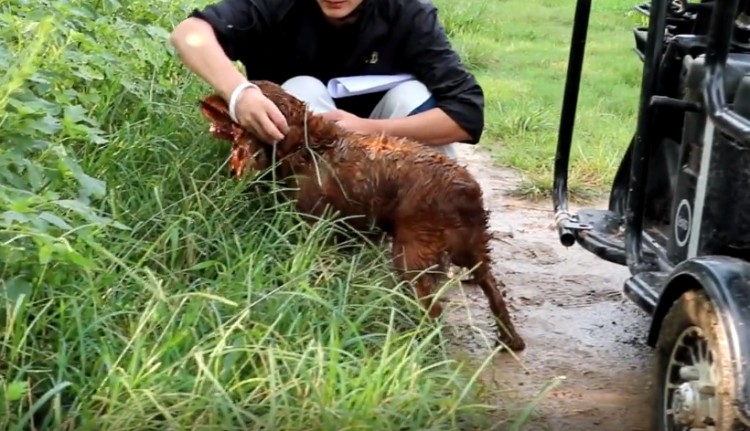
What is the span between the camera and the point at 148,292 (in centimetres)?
300

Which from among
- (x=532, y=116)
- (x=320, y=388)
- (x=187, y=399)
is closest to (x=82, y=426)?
(x=187, y=399)

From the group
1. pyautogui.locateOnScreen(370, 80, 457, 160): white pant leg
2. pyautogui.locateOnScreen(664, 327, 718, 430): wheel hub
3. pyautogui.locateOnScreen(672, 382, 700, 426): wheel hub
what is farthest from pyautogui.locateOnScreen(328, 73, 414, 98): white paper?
pyautogui.locateOnScreen(672, 382, 700, 426): wheel hub

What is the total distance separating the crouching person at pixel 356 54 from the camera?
3939 mm

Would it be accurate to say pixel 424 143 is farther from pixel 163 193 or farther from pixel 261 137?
pixel 163 193

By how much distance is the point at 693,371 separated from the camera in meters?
2.65

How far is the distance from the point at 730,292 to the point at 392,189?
1.22m

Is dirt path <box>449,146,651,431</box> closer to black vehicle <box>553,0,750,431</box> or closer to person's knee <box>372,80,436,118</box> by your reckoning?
black vehicle <box>553,0,750,431</box>

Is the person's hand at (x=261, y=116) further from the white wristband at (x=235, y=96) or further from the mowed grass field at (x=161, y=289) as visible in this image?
the mowed grass field at (x=161, y=289)

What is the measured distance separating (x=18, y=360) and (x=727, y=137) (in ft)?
5.78

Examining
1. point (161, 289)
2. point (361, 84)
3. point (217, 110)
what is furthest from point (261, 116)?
point (161, 289)

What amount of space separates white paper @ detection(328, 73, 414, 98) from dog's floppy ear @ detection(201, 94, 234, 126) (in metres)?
0.54

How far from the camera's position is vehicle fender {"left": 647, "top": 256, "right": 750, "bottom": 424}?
2.37 metres

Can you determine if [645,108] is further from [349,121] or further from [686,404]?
[349,121]

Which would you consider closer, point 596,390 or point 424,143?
point 596,390
